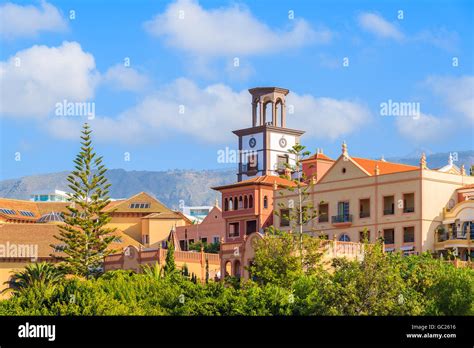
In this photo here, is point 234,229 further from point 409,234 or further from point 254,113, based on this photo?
point 254,113

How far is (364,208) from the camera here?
6650 centimetres

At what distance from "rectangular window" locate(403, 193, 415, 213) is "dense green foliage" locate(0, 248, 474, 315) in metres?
12.4

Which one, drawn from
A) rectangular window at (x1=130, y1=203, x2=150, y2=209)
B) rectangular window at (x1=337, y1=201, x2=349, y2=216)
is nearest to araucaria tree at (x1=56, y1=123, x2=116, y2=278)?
rectangular window at (x1=337, y1=201, x2=349, y2=216)

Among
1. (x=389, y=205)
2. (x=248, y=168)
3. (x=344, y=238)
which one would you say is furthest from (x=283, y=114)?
(x=389, y=205)

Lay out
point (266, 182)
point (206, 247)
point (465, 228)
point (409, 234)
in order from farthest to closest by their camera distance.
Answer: point (206, 247) < point (266, 182) < point (409, 234) < point (465, 228)

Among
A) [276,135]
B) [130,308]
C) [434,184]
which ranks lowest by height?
[130,308]

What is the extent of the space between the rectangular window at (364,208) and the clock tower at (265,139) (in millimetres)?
23029

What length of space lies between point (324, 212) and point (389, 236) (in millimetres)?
5642

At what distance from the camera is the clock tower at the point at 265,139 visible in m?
90.6

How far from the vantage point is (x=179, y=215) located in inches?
3775

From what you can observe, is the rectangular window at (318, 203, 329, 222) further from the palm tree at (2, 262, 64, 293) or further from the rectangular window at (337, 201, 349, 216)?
the palm tree at (2, 262, 64, 293)
